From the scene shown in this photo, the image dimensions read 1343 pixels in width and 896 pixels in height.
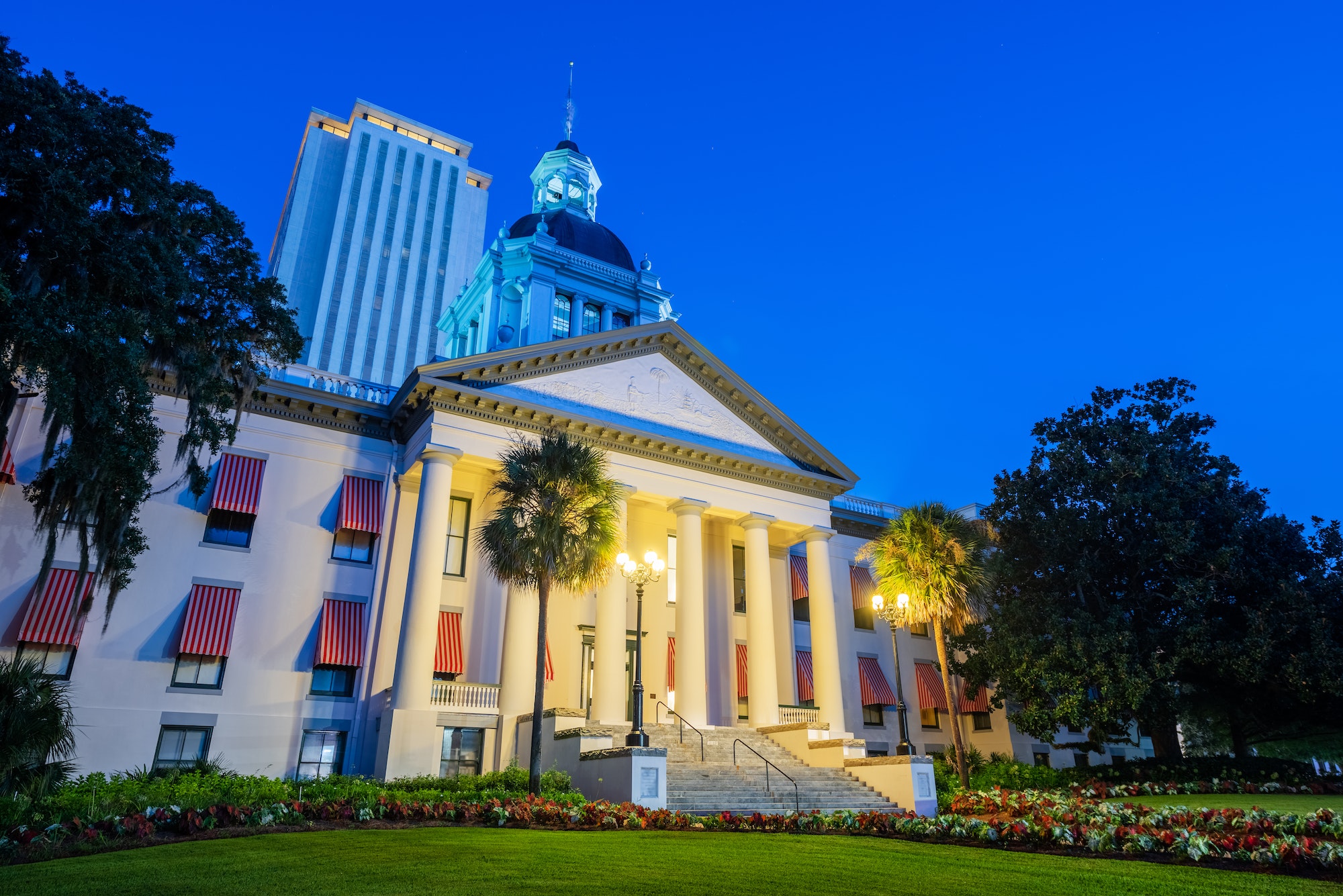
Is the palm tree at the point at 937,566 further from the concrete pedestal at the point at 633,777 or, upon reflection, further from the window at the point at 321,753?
the window at the point at 321,753

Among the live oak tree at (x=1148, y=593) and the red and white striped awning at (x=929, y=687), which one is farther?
the red and white striped awning at (x=929, y=687)

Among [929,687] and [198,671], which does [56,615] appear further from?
[929,687]

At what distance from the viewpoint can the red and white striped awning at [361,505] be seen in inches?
990

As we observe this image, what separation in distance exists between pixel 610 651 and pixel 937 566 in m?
11.1

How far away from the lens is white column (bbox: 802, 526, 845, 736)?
2780cm

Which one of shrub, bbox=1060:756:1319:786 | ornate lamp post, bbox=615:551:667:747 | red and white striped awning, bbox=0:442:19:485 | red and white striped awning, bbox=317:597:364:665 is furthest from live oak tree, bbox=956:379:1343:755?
red and white striped awning, bbox=0:442:19:485

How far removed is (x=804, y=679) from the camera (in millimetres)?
31172

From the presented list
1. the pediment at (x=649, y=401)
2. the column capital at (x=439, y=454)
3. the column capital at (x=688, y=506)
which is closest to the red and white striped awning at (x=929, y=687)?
the pediment at (x=649, y=401)

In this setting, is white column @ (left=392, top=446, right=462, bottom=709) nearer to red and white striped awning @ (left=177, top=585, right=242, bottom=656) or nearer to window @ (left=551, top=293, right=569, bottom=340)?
red and white striped awning @ (left=177, top=585, right=242, bottom=656)

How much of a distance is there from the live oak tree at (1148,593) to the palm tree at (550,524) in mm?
16236

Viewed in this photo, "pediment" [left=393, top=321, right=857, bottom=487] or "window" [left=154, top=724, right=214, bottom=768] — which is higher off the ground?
"pediment" [left=393, top=321, right=857, bottom=487]

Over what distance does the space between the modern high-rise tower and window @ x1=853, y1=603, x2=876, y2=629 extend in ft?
188

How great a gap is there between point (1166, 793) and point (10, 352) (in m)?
31.8

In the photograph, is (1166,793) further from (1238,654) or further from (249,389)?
(249,389)
